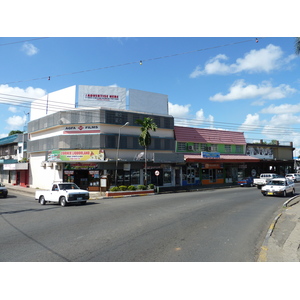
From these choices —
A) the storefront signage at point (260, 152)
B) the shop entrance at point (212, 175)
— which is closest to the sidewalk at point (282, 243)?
the shop entrance at point (212, 175)

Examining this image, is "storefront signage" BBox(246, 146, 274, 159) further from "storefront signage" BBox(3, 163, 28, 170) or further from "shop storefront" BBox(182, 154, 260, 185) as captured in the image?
"storefront signage" BBox(3, 163, 28, 170)

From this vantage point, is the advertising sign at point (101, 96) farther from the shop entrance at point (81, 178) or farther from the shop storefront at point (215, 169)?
the shop storefront at point (215, 169)

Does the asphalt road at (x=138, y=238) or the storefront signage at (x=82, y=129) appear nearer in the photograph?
the asphalt road at (x=138, y=238)

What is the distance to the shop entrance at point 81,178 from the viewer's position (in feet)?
101

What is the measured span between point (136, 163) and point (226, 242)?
24.1 meters

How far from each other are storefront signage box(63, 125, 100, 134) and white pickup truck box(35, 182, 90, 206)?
36.4ft

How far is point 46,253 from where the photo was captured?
7.21 m

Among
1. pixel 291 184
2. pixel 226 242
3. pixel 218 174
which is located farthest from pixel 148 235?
pixel 218 174

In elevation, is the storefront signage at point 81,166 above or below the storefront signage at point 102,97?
below

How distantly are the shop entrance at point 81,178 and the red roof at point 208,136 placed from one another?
12.9 metres

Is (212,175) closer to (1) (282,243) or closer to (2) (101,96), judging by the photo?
(2) (101,96)

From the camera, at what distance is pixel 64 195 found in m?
19.0

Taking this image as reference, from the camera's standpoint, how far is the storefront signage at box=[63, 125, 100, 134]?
99.7 ft

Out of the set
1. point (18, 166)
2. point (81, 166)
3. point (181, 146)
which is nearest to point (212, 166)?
point (181, 146)
